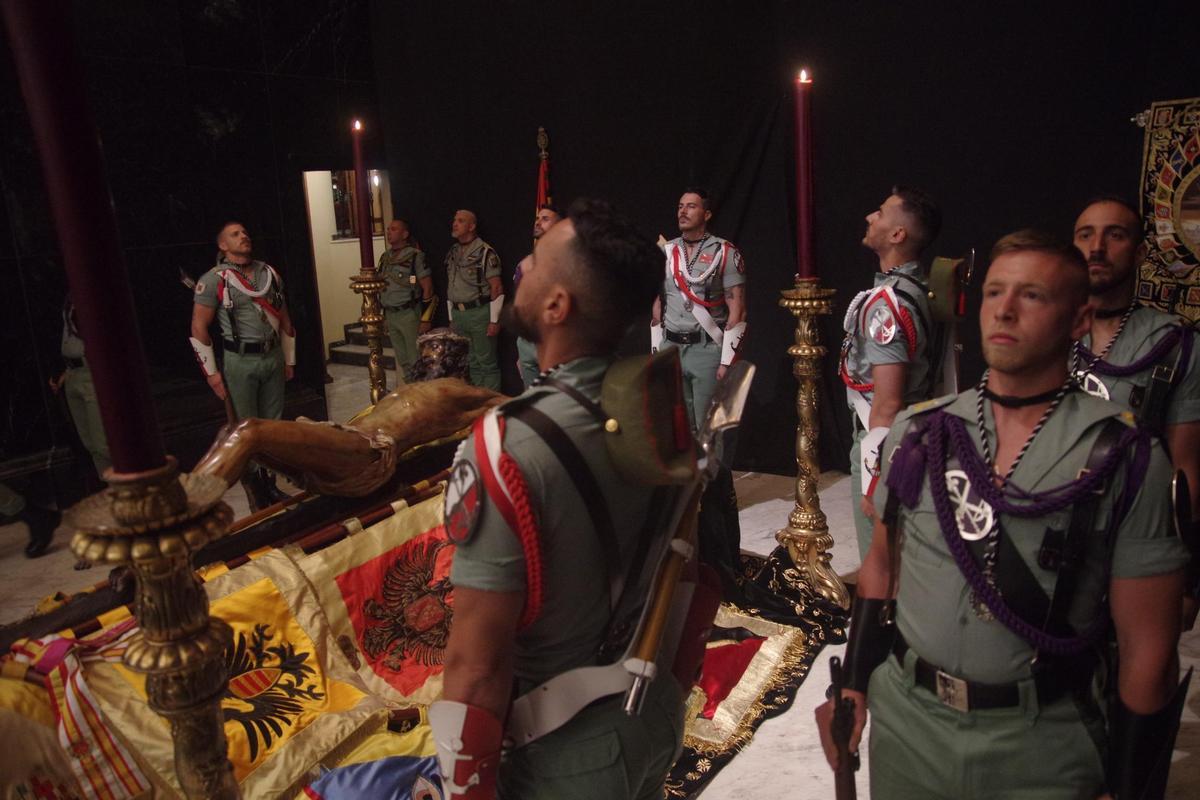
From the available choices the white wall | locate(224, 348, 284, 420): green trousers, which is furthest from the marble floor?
the white wall

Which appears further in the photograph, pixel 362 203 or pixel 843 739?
pixel 362 203

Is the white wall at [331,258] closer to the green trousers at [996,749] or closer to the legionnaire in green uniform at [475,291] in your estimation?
the legionnaire in green uniform at [475,291]

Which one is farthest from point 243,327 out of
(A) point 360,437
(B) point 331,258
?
(B) point 331,258

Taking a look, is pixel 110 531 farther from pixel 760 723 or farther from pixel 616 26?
pixel 616 26

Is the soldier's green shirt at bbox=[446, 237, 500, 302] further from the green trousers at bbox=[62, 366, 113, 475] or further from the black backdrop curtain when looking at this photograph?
the green trousers at bbox=[62, 366, 113, 475]

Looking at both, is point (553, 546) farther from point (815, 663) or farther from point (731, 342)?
point (731, 342)

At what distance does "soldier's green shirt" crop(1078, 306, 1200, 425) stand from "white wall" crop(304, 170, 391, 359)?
9.09 metres

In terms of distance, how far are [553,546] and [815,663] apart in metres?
2.47

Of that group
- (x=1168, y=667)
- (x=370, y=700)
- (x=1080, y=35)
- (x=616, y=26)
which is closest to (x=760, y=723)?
(x=370, y=700)

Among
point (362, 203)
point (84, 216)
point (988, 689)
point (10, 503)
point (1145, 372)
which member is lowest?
point (10, 503)

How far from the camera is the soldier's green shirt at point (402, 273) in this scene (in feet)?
27.9

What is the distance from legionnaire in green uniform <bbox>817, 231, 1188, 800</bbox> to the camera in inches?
62.2

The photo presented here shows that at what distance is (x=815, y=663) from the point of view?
3613 millimetres

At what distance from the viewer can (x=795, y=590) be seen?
412 centimetres
